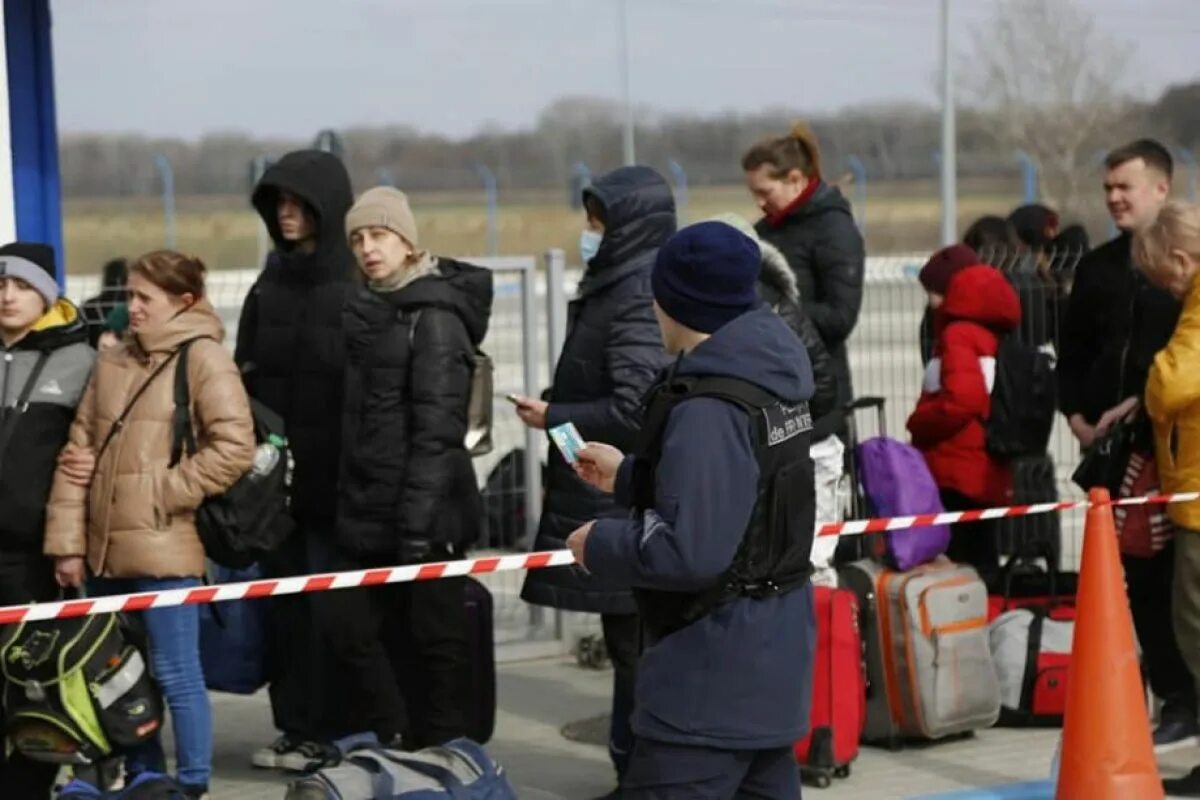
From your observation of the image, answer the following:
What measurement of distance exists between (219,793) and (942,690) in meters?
2.29

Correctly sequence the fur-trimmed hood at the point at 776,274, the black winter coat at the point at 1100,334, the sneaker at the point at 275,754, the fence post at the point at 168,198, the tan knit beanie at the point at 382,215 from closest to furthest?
the tan knit beanie at the point at 382,215 → the fur-trimmed hood at the point at 776,274 → the sneaker at the point at 275,754 → the black winter coat at the point at 1100,334 → the fence post at the point at 168,198

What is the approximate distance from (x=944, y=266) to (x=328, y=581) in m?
3.03

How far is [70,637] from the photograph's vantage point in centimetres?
573

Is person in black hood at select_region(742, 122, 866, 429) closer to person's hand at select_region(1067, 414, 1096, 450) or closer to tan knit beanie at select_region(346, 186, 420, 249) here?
person's hand at select_region(1067, 414, 1096, 450)

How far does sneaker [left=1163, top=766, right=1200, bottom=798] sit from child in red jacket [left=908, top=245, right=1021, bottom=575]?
1.63m

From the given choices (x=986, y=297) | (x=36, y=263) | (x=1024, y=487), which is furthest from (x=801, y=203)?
(x=36, y=263)

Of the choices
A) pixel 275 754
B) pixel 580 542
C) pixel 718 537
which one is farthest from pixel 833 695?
pixel 718 537

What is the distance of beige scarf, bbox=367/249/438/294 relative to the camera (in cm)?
638

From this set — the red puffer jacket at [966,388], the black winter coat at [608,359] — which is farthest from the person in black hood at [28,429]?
the red puffer jacket at [966,388]

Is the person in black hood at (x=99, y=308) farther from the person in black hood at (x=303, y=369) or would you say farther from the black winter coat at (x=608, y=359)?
the black winter coat at (x=608, y=359)

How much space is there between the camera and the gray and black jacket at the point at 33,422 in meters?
5.96

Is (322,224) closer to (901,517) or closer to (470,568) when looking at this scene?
(470,568)

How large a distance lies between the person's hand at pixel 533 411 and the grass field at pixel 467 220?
42477 mm

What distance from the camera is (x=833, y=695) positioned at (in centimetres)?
654
